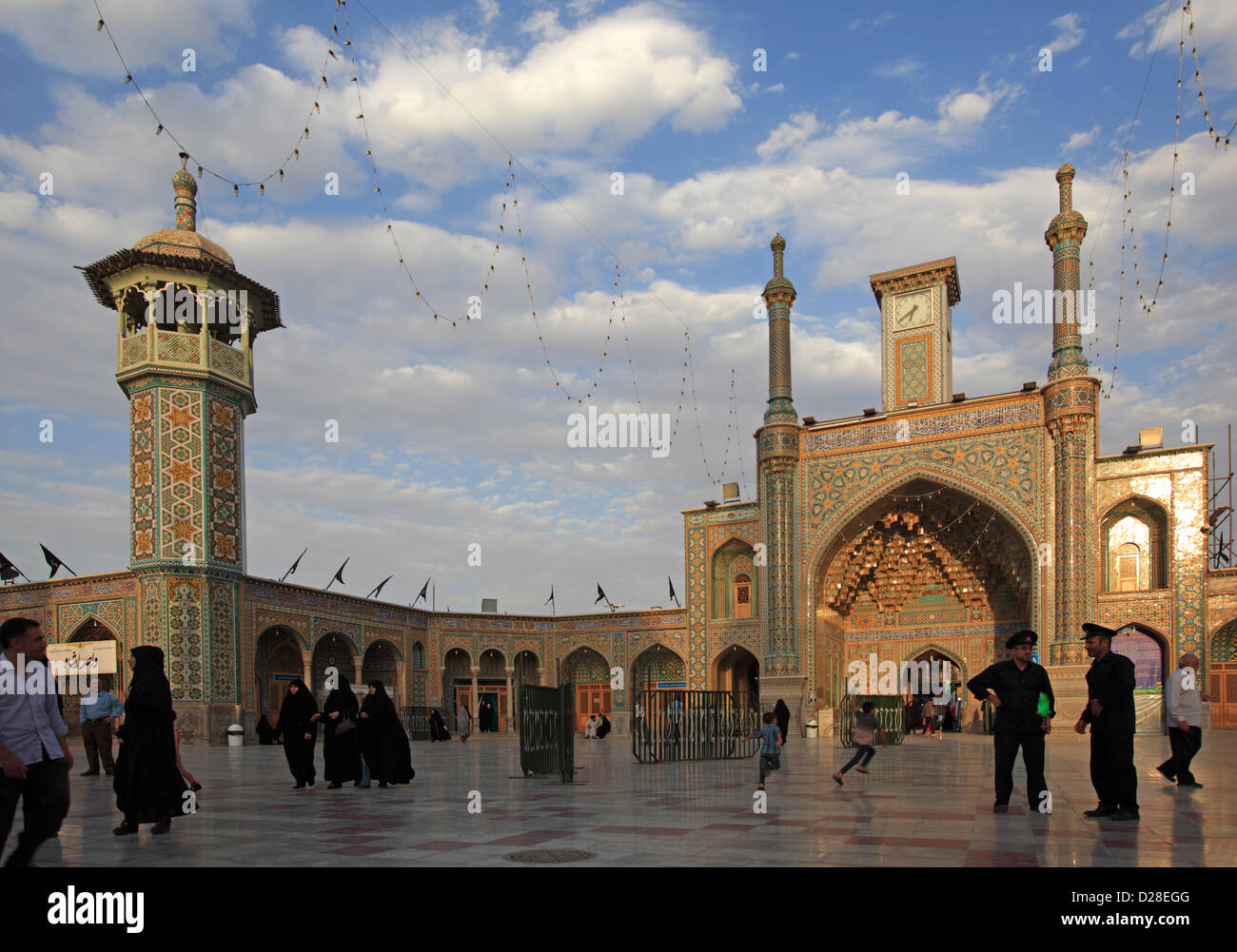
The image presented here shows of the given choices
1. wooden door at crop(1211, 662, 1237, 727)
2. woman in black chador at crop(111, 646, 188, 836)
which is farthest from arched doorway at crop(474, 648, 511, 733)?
woman in black chador at crop(111, 646, 188, 836)

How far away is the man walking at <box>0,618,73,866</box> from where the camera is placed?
4.22m

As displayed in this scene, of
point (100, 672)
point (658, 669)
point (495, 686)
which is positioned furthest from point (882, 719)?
point (100, 672)

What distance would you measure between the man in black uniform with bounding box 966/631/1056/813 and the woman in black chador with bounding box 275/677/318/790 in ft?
19.2

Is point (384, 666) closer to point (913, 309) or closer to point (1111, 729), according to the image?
point (913, 309)

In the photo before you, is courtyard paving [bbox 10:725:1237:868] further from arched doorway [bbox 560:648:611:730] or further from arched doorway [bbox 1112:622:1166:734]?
arched doorway [bbox 560:648:611:730]

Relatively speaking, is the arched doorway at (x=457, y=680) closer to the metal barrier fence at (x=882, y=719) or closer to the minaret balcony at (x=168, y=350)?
the minaret balcony at (x=168, y=350)

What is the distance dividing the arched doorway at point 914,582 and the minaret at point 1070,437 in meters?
1.82

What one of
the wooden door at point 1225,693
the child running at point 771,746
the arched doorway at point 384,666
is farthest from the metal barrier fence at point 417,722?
the wooden door at point 1225,693

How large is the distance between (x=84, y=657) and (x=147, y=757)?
18006mm

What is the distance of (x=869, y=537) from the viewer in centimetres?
2584

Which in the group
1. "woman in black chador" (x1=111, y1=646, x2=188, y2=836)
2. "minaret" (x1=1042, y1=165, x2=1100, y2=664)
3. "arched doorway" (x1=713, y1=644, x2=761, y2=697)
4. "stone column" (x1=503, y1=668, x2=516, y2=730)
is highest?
"minaret" (x1=1042, y1=165, x2=1100, y2=664)

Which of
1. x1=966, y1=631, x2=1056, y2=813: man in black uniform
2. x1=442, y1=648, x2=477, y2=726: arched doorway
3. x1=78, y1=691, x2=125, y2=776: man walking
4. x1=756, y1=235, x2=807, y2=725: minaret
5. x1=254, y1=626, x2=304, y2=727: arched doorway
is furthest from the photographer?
→ x1=442, y1=648, x2=477, y2=726: arched doorway
